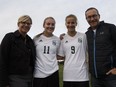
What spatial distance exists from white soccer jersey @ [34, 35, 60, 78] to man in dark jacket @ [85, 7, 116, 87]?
99cm

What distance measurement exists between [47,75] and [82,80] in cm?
93

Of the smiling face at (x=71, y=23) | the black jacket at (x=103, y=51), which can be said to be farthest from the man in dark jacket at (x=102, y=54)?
the smiling face at (x=71, y=23)

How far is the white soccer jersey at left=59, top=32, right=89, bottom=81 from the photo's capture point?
332 inches

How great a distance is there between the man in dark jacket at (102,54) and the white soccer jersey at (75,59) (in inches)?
9.5

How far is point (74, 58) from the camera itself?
8469mm

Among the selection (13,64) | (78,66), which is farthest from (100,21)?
(13,64)

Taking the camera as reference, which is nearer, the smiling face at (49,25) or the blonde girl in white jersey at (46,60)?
the blonde girl in white jersey at (46,60)

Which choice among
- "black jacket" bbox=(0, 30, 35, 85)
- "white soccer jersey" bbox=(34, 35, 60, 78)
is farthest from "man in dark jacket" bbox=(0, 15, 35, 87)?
"white soccer jersey" bbox=(34, 35, 60, 78)

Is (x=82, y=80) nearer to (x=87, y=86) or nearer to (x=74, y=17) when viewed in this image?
(x=87, y=86)

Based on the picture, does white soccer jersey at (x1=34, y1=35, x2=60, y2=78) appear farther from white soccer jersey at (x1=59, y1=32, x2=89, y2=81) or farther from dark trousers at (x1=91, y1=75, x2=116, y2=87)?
dark trousers at (x1=91, y1=75, x2=116, y2=87)

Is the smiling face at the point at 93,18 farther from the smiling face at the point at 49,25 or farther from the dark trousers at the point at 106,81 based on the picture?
the dark trousers at the point at 106,81

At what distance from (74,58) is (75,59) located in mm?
39

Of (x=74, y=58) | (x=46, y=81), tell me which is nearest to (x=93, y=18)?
(x=74, y=58)

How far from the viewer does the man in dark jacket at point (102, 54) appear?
810cm
